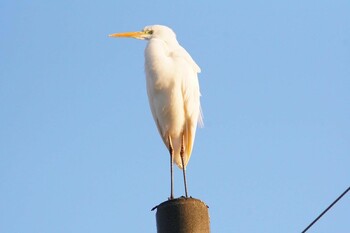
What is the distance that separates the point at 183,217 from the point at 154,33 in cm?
361

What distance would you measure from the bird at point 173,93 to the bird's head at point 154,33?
13mm

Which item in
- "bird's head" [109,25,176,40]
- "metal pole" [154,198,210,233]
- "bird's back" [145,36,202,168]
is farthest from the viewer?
"bird's head" [109,25,176,40]

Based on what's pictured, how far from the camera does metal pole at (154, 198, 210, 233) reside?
13.7ft

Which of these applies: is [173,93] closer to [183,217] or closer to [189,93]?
[189,93]

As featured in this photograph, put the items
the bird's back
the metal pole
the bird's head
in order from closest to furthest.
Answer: the metal pole, the bird's back, the bird's head

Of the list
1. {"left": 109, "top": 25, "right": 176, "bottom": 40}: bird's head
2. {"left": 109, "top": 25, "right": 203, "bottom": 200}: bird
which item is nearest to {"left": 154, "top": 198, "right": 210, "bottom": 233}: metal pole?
{"left": 109, "top": 25, "right": 203, "bottom": 200}: bird

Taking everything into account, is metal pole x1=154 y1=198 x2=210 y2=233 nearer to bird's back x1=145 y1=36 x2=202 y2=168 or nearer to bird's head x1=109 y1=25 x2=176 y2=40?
bird's back x1=145 y1=36 x2=202 y2=168

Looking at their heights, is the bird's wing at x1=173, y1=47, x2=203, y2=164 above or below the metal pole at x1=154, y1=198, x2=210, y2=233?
above

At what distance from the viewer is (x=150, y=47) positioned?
7.18 m

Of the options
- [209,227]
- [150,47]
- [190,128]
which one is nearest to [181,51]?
[150,47]

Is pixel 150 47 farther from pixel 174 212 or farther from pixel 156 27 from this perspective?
pixel 174 212

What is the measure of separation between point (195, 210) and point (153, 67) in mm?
2983

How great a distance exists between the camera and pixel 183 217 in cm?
420

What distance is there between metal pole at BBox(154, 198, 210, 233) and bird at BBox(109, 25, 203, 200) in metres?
2.58
